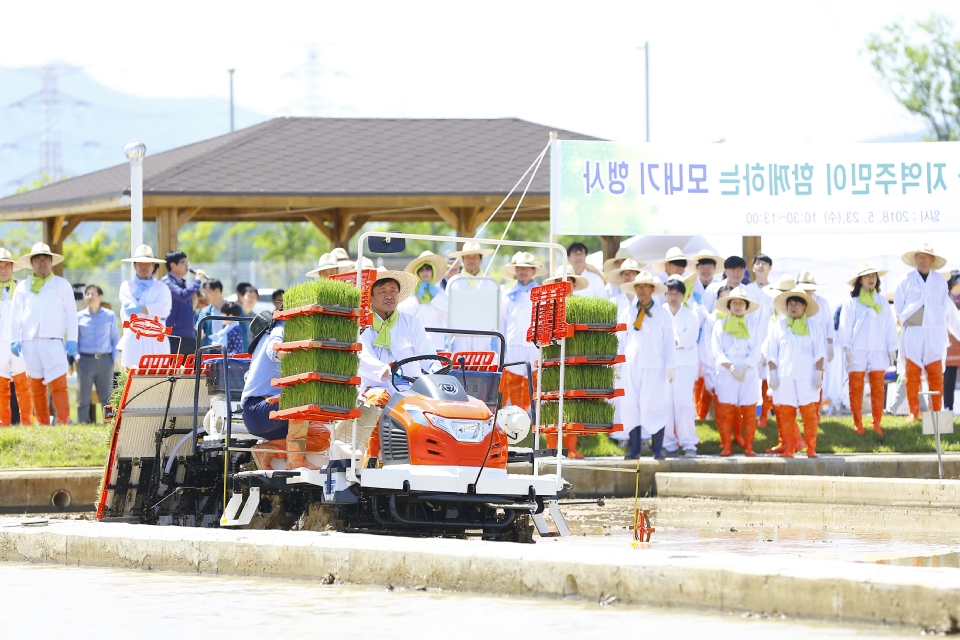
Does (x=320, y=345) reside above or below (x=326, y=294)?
below

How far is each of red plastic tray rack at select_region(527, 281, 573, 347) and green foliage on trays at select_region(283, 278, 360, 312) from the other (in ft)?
5.07

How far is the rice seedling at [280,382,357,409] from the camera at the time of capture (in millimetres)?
9766

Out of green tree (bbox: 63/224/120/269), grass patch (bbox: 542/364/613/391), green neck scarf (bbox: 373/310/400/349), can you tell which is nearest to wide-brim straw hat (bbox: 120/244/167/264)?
green neck scarf (bbox: 373/310/400/349)

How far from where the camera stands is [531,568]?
7.61m

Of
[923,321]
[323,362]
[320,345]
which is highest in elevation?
[923,321]

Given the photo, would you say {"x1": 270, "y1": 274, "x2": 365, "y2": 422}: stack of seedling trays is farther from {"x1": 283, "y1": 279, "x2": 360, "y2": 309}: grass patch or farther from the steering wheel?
the steering wheel

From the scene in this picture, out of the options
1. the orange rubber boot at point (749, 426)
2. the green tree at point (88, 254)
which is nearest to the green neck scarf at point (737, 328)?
the orange rubber boot at point (749, 426)

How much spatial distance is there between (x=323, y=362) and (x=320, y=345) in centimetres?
14

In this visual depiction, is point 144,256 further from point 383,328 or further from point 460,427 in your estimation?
point 460,427

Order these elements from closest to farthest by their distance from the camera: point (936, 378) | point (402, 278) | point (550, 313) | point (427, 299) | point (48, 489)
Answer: point (550, 313)
point (402, 278)
point (48, 489)
point (427, 299)
point (936, 378)

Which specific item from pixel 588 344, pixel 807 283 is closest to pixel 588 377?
pixel 588 344

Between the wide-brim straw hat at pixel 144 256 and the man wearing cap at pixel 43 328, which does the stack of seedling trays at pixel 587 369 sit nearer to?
the wide-brim straw hat at pixel 144 256

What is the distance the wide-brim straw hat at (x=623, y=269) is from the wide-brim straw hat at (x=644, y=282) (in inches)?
5.7

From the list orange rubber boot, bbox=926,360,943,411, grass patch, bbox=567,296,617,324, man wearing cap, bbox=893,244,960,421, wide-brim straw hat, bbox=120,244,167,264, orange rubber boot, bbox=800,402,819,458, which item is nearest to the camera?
grass patch, bbox=567,296,617,324
